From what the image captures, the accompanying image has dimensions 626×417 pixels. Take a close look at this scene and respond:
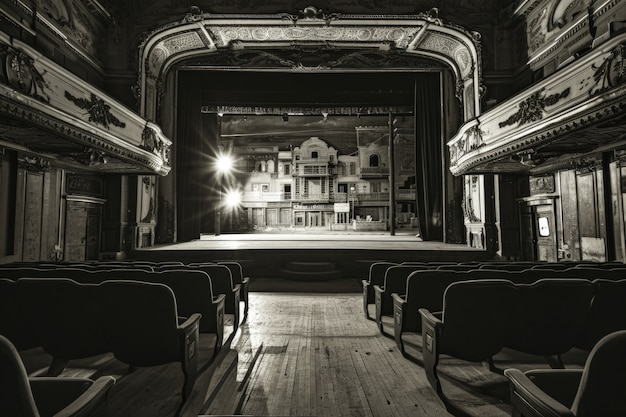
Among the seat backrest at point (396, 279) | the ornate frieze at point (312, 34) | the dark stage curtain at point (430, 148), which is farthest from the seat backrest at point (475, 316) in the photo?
the dark stage curtain at point (430, 148)

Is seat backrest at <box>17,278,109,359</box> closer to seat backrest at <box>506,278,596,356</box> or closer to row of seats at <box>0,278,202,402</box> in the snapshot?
row of seats at <box>0,278,202,402</box>

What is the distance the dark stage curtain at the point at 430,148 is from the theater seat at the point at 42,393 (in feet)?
32.5

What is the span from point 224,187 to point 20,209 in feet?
47.3

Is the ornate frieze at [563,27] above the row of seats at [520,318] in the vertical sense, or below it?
above

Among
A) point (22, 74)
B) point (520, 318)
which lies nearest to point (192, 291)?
point (520, 318)

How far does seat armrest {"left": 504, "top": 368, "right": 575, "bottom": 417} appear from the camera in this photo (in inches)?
40.8

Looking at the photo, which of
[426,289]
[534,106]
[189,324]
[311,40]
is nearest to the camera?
[189,324]

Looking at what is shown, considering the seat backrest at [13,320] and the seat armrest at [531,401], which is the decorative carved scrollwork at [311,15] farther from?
the seat armrest at [531,401]

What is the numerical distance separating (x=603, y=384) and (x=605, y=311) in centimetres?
169

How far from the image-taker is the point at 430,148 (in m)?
10.1

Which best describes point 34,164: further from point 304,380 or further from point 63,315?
point 304,380

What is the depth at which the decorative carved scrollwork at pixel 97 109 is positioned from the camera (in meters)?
5.27

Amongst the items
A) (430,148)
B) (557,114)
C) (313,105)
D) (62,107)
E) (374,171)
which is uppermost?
(313,105)

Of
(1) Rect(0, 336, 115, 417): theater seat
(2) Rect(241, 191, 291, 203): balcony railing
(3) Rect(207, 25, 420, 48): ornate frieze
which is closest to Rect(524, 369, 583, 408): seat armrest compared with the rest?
(1) Rect(0, 336, 115, 417): theater seat
